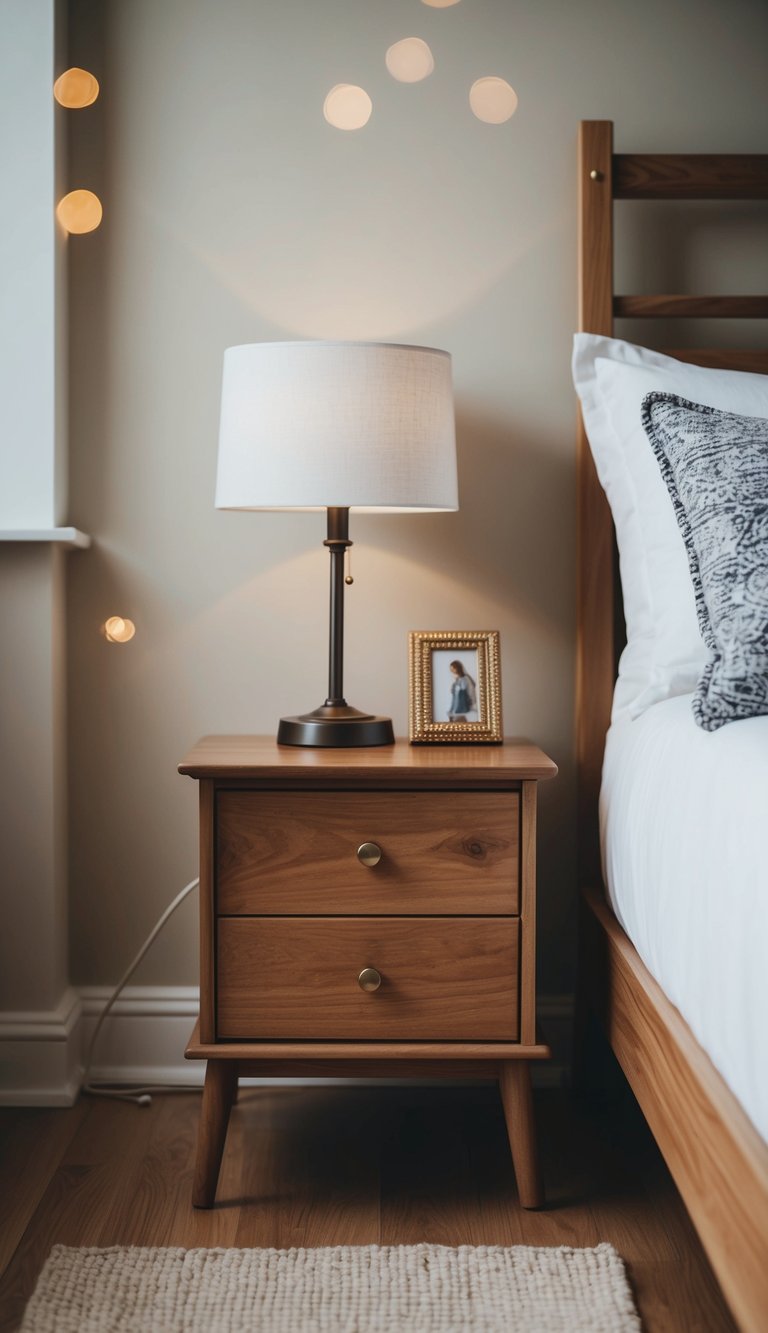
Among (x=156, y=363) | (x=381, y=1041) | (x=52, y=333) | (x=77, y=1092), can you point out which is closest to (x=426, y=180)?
(x=156, y=363)

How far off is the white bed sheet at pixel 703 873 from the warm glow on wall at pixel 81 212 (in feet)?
4.01

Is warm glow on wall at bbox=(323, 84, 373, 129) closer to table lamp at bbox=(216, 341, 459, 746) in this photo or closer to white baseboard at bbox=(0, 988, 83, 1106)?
table lamp at bbox=(216, 341, 459, 746)

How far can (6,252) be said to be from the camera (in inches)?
69.5

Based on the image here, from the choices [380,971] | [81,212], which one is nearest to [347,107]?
[81,212]

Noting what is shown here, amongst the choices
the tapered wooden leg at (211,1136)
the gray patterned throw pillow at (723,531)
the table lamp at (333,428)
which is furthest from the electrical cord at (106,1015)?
the gray patterned throw pillow at (723,531)

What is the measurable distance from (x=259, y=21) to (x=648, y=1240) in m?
1.93

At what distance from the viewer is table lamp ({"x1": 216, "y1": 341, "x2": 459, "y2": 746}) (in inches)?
58.9

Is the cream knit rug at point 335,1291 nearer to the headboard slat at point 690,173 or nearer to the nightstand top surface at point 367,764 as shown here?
the nightstand top surface at point 367,764

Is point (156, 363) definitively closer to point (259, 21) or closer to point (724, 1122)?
point (259, 21)

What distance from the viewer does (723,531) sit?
125cm

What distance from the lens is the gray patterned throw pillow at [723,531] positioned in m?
1.15

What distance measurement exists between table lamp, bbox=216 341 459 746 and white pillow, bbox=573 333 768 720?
26 cm

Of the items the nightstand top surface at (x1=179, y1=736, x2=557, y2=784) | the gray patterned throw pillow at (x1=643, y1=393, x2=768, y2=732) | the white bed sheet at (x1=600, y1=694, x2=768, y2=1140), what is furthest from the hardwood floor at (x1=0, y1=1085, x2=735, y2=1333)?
the gray patterned throw pillow at (x1=643, y1=393, x2=768, y2=732)

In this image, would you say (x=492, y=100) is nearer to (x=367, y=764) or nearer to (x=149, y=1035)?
(x=367, y=764)
